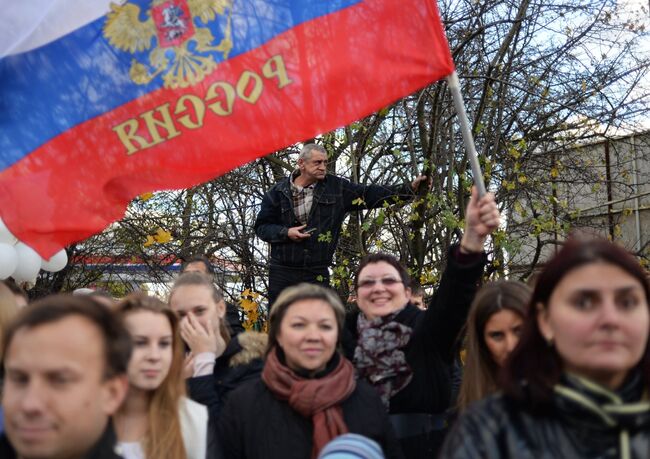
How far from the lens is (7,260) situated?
216 inches

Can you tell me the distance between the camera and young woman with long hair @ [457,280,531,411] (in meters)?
3.26

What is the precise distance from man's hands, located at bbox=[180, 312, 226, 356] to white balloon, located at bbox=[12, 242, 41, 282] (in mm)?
2194

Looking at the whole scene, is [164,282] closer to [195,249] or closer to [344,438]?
[195,249]

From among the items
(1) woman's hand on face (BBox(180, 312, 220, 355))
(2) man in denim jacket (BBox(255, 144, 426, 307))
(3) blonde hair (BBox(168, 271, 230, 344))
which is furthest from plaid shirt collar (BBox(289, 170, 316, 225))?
(1) woman's hand on face (BBox(180, 312, 220, 355))

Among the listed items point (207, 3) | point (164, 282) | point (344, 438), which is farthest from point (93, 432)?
point (164, 282)

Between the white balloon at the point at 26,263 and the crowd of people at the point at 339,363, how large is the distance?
1246 millimetres

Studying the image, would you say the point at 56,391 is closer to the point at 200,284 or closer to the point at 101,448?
the point at 101,448

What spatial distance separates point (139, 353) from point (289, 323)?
665mm

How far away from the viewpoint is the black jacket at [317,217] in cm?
581

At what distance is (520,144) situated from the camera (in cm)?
751

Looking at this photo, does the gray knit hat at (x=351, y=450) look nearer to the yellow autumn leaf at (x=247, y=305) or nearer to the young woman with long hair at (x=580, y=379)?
the young woman with long hair at (x=580, y=379)

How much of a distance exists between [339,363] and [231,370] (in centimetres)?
77

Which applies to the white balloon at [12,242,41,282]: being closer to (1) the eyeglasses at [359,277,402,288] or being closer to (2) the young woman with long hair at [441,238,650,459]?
(1) the eyeglasses at [359,277,402,288]

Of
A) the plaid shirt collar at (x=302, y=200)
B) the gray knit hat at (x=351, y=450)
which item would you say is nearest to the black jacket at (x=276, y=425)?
the gray knit hat at (x=351, y=450)
